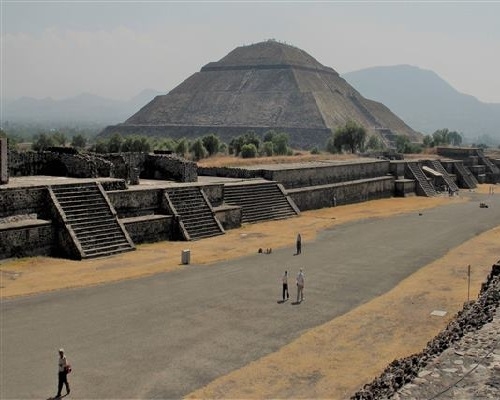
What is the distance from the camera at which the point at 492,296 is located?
11945mm

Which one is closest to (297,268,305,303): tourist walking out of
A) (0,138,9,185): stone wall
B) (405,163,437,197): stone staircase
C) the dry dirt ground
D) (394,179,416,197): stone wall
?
the dry dirt ground

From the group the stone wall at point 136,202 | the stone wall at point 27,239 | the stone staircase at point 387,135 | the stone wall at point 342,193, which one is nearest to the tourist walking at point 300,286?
the stone wall at point 27,239

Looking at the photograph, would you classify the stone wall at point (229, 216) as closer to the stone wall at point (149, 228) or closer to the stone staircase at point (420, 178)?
the stone wall at point (149, 228)

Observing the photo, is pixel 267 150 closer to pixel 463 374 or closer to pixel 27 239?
pixel 27 239

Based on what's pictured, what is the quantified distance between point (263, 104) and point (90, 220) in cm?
12885

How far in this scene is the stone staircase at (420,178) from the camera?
50.0 m

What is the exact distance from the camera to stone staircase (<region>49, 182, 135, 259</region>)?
70.4ft

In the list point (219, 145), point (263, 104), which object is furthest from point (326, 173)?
point (263, 104)

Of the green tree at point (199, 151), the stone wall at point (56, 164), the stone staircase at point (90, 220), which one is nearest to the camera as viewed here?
the stone staircase at point (90, 220)

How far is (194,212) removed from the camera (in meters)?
27.0

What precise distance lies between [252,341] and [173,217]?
13.1 meters

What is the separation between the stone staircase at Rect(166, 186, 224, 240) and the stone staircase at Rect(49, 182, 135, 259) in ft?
11.0

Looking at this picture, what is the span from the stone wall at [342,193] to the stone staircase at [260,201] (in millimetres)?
1263

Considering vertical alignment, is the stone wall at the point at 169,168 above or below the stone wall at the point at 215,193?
above
